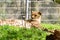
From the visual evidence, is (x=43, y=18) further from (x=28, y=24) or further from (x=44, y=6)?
(x=28, y=24)

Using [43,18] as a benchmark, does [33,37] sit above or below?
above

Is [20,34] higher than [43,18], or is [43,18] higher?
[20,34]

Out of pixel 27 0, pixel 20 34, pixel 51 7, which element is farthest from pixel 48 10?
pixel 20 34

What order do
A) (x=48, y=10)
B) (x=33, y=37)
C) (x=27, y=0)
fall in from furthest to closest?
(x=48, y=10)
(x=27, y=0)
(x=33, y=37)

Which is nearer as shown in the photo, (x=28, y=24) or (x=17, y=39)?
(x=17, y=39)

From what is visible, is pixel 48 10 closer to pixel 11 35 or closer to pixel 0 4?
pixel 0 4

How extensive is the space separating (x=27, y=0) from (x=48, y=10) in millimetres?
1031

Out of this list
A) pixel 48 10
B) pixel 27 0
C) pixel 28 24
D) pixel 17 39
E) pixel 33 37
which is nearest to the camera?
pixel 17 39

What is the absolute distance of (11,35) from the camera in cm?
537

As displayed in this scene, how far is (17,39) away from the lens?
508 cm

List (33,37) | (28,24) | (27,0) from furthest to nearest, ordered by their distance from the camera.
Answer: (27,0), (28,24), (33,37)

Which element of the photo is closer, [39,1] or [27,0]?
[27,0]

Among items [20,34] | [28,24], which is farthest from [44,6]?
[20,34]

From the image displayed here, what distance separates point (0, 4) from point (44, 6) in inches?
64.6
